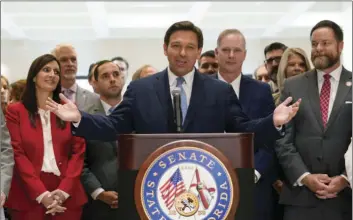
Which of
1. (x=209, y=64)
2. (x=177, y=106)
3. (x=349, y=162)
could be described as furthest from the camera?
(x=209, y=64)

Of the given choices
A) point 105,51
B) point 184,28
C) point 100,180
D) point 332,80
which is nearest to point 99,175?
point 100,180

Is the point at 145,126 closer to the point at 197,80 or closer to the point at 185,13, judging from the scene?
the point at 197,80

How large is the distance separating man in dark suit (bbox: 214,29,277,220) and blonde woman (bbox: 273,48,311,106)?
0.39m

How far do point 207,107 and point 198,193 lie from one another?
2.27 feet

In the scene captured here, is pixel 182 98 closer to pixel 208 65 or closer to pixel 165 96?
pixel 165 96

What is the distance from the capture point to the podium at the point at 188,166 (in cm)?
216

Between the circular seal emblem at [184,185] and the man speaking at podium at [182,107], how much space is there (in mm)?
498

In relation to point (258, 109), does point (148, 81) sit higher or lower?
higher

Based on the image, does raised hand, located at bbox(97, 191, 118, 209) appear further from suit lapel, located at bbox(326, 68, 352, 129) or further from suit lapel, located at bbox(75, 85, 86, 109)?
suit lapel, located at bbox(326, 68, 352, 129)

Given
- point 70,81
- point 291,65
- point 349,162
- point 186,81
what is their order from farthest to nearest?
1. point 70,81
2. point 291,65
3. point 349,162
4. point 186,81

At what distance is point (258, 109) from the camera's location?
351 cm

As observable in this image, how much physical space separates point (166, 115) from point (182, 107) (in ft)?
0.30

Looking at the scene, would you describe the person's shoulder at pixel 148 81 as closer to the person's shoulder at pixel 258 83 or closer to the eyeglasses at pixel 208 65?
the person's shoulder at pixel 258 83

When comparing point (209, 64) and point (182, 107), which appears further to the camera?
point (209, 64)
